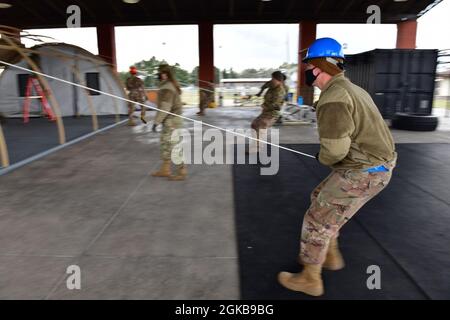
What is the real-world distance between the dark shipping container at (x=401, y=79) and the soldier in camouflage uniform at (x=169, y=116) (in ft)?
30.2

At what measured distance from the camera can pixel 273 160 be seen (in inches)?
277

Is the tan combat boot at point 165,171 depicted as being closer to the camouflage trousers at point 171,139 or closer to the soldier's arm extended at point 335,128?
the camouflage trousers at point 171,139

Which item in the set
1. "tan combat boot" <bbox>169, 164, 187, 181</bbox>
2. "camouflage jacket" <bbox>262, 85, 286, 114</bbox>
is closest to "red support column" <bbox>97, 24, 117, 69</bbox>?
"camouflage jacket" <bbox>262, 85, 286, 114</bbox>

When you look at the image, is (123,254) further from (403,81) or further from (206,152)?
(403,81)

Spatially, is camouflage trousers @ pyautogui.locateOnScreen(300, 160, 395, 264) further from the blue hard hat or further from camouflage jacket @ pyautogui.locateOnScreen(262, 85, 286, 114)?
camouflage jacket @ pyautogui.locateOnScreen(262, 85, 286, 114)

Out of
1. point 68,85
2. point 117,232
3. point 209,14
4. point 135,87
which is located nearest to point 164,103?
point 117,232

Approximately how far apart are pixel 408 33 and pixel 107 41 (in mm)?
17429

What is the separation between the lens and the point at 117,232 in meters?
3.71

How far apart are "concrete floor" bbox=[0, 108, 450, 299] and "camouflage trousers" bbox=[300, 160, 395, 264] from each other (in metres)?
0.76

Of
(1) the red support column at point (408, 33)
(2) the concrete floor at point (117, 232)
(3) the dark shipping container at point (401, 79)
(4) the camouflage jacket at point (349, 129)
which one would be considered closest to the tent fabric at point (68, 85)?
(2) the concrete floor at point (117, 232)

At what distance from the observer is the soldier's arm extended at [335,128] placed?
2.12 metres

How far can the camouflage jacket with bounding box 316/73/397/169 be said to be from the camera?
2129 millimetres

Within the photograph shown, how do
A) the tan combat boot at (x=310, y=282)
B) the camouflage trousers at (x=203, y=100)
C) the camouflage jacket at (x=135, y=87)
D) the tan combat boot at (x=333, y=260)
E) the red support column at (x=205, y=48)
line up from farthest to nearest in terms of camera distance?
the red support column at (x=205, y=48) < the camouflage trousers at (x=203, y=100) < the camouflage jacket at (x=135, y=87) < the tan combat boot at (x=333, y=260) < the tan combat boot at (x=310, y=282)

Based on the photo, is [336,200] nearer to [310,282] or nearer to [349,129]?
[349,129]
